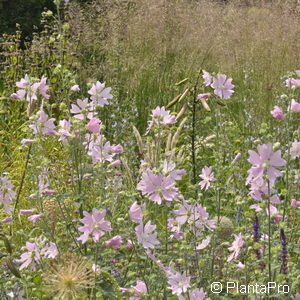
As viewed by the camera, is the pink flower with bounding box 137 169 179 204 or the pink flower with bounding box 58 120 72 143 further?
the pink flower with bounding box 58 120 72 143

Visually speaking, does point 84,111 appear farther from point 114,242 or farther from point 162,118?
point 114,242

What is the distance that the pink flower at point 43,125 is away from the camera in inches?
87.3

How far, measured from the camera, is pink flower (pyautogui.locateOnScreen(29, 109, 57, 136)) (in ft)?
7.27

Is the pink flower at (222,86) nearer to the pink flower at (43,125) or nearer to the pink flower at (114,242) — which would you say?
the pink flower at (43,125)

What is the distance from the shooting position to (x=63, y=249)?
247 centimetres

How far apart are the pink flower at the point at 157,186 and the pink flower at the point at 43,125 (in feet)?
1.55

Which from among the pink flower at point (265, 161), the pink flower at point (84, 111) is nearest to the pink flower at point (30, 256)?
the pink flower at point (84, 111)

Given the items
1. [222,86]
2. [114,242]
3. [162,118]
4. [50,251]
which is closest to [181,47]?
Result: [222,86]

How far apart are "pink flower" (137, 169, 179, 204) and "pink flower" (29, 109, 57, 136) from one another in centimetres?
47

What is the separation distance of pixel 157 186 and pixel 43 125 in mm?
506

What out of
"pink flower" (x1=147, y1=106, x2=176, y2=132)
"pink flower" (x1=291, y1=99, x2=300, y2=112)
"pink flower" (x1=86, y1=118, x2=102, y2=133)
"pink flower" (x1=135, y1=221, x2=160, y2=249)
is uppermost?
"pink flower" (x1=291, y1=99, x2=300, y2=112)

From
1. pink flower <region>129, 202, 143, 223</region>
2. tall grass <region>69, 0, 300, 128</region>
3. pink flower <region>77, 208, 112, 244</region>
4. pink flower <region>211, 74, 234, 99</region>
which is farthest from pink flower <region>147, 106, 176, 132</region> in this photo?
tall grass <region>69, 0, 300, 128</region>

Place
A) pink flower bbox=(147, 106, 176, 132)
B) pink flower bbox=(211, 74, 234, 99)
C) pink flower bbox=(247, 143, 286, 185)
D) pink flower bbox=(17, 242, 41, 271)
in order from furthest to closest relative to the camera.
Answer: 1. pink flower bbox=(211, 74, 234, 99)
2. pink flower bbox=(147, 106, 176, 132)
3. pink flower bbox=(17, 242, 41, 271)
4. pink flower bbox=(247, 143, 286, 185)

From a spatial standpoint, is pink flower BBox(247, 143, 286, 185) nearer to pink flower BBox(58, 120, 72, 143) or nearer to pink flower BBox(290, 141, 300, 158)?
pink flower BBox(290, 141, 300, 158)
